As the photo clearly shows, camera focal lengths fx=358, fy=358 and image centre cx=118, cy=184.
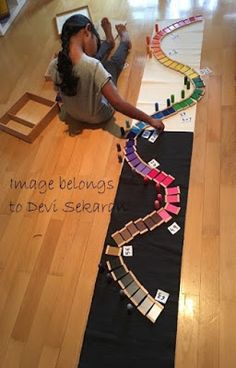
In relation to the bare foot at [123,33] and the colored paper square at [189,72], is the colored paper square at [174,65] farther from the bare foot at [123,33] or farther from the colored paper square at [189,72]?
the bare foot at [123,33]

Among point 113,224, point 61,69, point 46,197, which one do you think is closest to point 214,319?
point 113,224

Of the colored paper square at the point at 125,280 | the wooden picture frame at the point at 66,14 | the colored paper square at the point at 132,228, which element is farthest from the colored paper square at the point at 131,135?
the wooden picture frame at the point at 66,14

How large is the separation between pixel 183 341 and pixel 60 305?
0.55 meters

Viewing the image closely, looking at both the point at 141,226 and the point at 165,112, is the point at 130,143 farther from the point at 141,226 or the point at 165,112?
the point at 141,226

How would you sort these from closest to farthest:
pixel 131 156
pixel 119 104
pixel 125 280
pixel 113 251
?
1. pixel 125 280
2. pixel 113 251
3. pixel 119 104
4. pixel 131 156

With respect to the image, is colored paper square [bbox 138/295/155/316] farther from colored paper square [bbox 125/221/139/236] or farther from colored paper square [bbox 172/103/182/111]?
colored paper square [bbox 172/103/182/111]

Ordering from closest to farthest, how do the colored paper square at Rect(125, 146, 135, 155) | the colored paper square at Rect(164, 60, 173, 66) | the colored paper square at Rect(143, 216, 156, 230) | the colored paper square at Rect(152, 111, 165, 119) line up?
the colored paper square at Rect(143, 216, 156, 230), the colored paper square at Rect(125, 146, 135, 155), the colored paper square at Rect(152, 111, 165, 119), the colored paper square at Rect(164, 60, 173, 66)

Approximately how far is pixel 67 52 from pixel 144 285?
1247 mm

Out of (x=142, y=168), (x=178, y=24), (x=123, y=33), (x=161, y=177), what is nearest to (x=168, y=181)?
(x=161, y=177)

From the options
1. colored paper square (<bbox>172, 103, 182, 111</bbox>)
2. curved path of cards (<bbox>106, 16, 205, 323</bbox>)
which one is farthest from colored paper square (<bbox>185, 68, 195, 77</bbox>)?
colored paper square (<bbox>172, 103, 182, 111</bbox>)

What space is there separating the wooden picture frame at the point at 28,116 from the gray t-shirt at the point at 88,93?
0.61 feet

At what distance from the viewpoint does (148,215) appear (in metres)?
1.79

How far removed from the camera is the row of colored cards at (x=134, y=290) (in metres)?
1.50

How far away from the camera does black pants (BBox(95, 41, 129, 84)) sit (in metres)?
2.45
